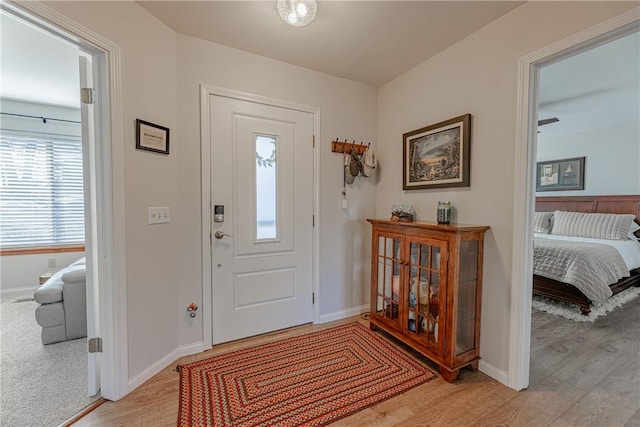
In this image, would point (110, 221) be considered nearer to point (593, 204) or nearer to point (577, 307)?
point (577, 307)

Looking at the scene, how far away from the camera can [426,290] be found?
6.61 ft

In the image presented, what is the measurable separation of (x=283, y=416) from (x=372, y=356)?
2.83ft

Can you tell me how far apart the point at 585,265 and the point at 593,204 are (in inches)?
96.1

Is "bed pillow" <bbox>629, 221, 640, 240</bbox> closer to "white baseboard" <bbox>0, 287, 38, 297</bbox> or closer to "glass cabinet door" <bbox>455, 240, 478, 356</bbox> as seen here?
"glass cabinet door" <bbox>455, 240, 478, 356</bbox>

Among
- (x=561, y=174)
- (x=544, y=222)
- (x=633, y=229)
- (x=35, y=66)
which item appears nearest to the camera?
(x=35, y=66)

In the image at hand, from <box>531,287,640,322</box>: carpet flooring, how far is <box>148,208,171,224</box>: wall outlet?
12.7ft

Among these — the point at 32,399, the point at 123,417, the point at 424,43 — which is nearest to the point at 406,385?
the point at 123,417

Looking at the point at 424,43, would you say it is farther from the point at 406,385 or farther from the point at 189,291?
the point at 189,291

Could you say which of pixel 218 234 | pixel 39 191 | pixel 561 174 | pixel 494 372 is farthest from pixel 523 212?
pixel 39 191

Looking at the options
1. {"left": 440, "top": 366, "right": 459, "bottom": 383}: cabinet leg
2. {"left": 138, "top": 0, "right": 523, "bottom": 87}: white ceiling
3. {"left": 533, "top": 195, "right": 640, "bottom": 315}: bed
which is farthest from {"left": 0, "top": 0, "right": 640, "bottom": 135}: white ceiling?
{"left": 440, "top": 366, "right": 459, "bottom": 383}: cabinet leg

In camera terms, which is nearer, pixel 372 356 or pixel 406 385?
pixel 406 385

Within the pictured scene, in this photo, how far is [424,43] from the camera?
2.12 metres

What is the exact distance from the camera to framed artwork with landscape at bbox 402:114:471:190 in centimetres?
205

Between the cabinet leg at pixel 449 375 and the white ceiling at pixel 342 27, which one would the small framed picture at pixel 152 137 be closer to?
the white ceiling at pixel 342 27
